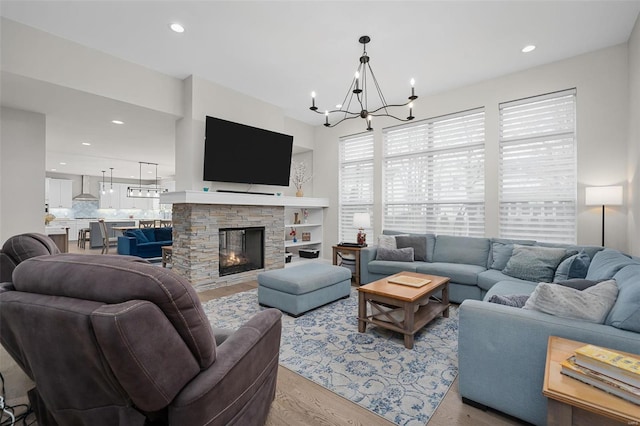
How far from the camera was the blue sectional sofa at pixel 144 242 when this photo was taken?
6902mm

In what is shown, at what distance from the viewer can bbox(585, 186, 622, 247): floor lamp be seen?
3134mm

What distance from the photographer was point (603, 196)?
3209mm

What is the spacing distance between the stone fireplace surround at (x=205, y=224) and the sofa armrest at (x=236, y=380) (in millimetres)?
2972

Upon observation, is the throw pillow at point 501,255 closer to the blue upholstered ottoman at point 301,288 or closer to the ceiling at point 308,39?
the blue upholstered ottoman at point 301,288

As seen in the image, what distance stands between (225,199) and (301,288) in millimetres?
2065

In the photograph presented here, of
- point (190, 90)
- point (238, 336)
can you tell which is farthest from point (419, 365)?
point (190, 90)

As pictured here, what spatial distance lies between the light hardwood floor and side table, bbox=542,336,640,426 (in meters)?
0.74

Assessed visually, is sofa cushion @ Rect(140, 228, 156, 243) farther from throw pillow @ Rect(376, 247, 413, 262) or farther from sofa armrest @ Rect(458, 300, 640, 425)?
sofa armrest @ Rect(458, 300, 640, 425)

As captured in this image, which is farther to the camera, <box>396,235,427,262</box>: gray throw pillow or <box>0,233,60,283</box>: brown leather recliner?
<box>396,235,427,262</box>: gray throw pillow

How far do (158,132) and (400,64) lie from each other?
4417 mm

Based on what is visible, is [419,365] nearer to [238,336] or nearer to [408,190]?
[238,336]

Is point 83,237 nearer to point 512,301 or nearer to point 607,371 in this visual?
point 512,301

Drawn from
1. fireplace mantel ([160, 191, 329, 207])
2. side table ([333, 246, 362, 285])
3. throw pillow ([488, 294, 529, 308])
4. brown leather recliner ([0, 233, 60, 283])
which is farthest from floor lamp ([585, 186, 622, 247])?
brown leather recliner ([0, 233, 60, 283])

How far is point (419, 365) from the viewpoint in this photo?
7.36ft
